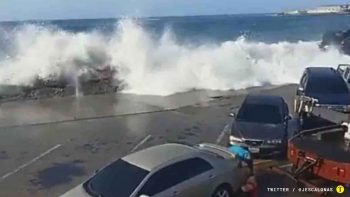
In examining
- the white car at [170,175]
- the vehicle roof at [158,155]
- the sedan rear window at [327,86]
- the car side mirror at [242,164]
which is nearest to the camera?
the white car at [170,175]

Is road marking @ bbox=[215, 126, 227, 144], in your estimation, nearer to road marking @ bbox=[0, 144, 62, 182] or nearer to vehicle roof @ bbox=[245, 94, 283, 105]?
vehicle roof @ bbox=[245, 94, 283, 105]

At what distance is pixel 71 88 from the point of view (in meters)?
29.0

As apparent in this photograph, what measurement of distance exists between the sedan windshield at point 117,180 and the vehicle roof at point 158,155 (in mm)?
126

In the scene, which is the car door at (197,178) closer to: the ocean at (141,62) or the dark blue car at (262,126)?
the dark blue car at (262,126)

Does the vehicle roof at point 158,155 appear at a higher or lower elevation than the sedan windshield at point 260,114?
higher

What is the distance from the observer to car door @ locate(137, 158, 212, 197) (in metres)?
8.38

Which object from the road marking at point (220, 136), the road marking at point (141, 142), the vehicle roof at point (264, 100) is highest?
the vehicle roof at point (264, 100)

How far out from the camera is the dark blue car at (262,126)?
13.2 metres

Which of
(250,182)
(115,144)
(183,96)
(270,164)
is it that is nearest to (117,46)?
(183,96)

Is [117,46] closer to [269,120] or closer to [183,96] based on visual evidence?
[183,96]

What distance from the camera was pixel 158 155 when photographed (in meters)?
9.09

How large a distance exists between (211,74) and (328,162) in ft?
73.2

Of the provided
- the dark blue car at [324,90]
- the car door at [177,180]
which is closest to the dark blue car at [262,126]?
the dark blue car at [324,90]

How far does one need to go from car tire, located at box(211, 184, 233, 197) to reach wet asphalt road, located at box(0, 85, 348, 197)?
1526 millimetres
